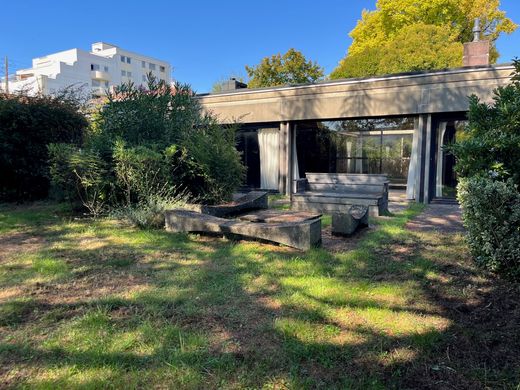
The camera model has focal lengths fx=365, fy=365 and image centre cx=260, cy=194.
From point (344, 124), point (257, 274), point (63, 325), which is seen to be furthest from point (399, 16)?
point (63, 325)

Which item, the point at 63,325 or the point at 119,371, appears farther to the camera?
the point at 63,325

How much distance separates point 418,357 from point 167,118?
752 centimetres

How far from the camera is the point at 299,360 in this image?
2541mm

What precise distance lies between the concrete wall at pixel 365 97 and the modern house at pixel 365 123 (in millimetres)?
26

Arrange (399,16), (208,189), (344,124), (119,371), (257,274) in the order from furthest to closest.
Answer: (399,16) → (344,124) → (208,189) → (257,274) → (119,371)

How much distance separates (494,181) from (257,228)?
3084 mm

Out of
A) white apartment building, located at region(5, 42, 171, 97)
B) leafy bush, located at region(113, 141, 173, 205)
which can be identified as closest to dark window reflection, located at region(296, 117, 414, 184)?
leafy bush, located at region(113, 141, 173, 205)

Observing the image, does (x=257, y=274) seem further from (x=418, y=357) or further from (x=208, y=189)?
(x=208, y=189)

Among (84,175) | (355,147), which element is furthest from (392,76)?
(84,175)

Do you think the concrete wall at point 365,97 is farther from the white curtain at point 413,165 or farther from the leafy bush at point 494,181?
the leafy bush at point 494,181

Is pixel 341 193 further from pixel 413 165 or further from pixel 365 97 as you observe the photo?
pixel 365 97

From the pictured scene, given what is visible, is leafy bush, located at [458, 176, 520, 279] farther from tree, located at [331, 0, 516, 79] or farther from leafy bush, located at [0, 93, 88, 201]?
tree, located at [331, 0, 516, 79]

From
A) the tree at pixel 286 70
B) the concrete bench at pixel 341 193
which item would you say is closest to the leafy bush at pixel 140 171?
the concrete bench at pixel 341 193

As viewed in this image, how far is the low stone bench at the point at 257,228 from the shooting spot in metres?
5.21
